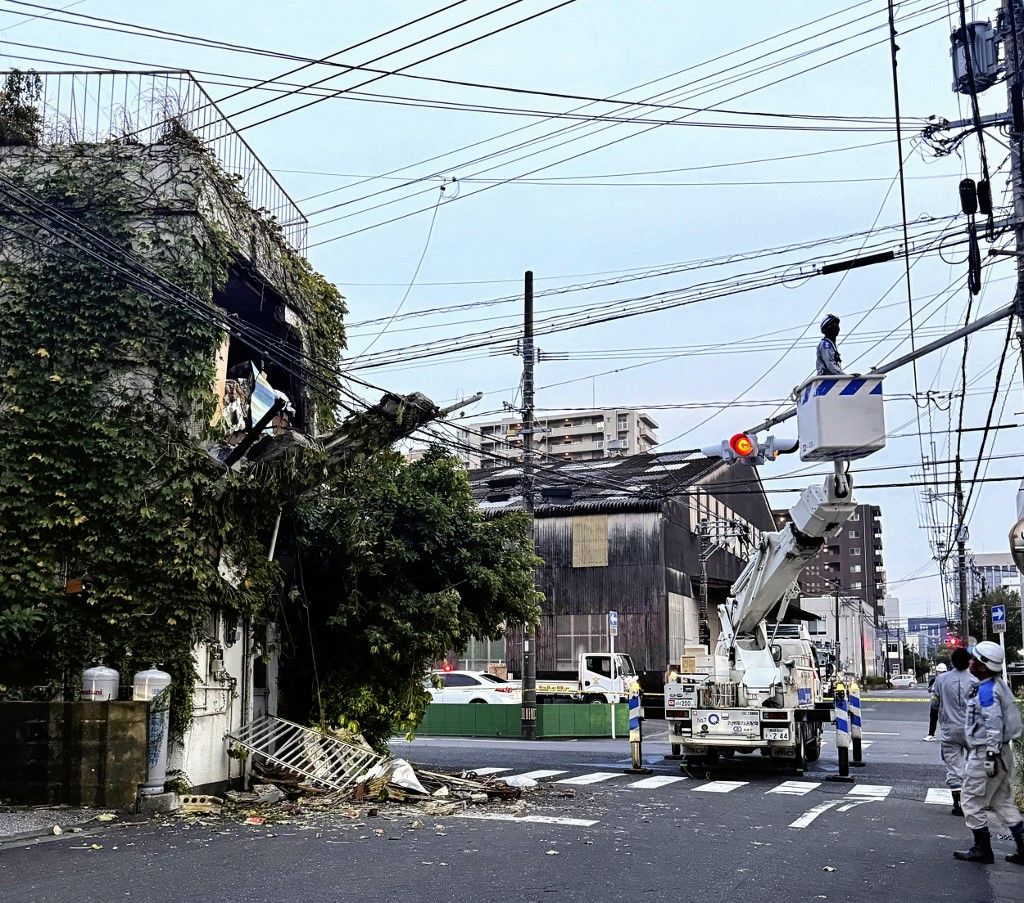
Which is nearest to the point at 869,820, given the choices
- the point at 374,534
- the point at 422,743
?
the point at 374,534

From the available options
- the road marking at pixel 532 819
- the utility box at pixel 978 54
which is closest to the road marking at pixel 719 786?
the road marking at pixel 532 819

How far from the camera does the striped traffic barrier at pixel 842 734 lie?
18125 mm

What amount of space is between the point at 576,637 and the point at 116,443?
28732mm

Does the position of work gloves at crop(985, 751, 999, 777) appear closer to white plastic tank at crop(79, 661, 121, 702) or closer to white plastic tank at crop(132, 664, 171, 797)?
white plastic tank at crop(132, 664, 171, 797)

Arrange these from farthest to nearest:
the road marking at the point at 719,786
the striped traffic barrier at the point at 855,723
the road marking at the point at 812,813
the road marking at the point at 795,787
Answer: the striped traffic barrier at the point at 855,723
the road marking at the point at 719,786
the road marking at the point at 795,787
the road marking at the point at 812,813

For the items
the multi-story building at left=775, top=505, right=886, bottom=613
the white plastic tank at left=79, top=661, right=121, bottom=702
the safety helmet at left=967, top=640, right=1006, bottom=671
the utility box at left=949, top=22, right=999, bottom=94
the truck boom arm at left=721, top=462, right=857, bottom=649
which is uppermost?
the multi-story building at left=775, top=505, right=886, bottom=613

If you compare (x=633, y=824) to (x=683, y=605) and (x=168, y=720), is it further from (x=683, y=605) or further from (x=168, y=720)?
(x=683, y=605)

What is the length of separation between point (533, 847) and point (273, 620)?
700 centimetres

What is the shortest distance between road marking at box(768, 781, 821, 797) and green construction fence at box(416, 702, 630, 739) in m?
12.2

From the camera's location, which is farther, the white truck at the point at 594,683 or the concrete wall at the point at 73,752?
the white truck at the point at 594,683

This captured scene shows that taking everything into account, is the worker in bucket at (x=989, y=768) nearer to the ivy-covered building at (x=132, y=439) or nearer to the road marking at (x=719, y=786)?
the road marking at (x=719, y=786)

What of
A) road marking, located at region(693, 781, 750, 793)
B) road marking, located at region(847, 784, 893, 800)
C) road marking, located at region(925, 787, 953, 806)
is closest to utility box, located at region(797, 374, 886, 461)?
road marking, located at region(925, 787, 953, 806)

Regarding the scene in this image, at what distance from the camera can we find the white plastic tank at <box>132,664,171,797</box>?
13.1 metres

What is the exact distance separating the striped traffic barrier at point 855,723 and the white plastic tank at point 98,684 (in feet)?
43.2
